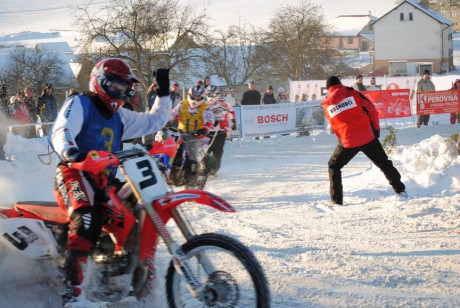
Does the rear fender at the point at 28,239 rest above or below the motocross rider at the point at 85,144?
below

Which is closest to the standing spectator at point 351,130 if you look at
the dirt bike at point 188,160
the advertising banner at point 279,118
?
the dirt bike at point 188,160

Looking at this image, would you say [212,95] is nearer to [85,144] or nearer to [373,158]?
[373,158]

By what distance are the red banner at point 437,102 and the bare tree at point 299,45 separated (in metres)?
25.8

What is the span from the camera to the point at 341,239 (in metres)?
6.91

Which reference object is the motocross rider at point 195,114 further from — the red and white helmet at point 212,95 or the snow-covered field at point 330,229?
the snow-covered field at point 330,229

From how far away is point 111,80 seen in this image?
455 centimetres

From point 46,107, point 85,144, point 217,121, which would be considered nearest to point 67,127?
point 85,144

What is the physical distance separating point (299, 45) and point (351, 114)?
3917 centimetres

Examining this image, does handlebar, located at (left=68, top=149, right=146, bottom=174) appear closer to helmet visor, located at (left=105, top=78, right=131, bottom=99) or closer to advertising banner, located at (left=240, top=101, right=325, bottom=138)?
helmet visor, located at (left=105, top=78, right=131, bottom=99)

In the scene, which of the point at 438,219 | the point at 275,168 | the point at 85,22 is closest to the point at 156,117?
the point at 438,219

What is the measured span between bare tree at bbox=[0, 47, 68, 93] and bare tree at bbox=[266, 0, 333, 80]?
52.1ft

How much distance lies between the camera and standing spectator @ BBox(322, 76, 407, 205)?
8.66 m

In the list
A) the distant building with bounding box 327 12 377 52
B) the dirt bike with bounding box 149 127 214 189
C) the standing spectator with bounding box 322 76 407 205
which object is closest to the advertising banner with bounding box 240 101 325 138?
the dirt bike with bounding box 149 127 214 189

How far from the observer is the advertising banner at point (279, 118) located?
18094mm
